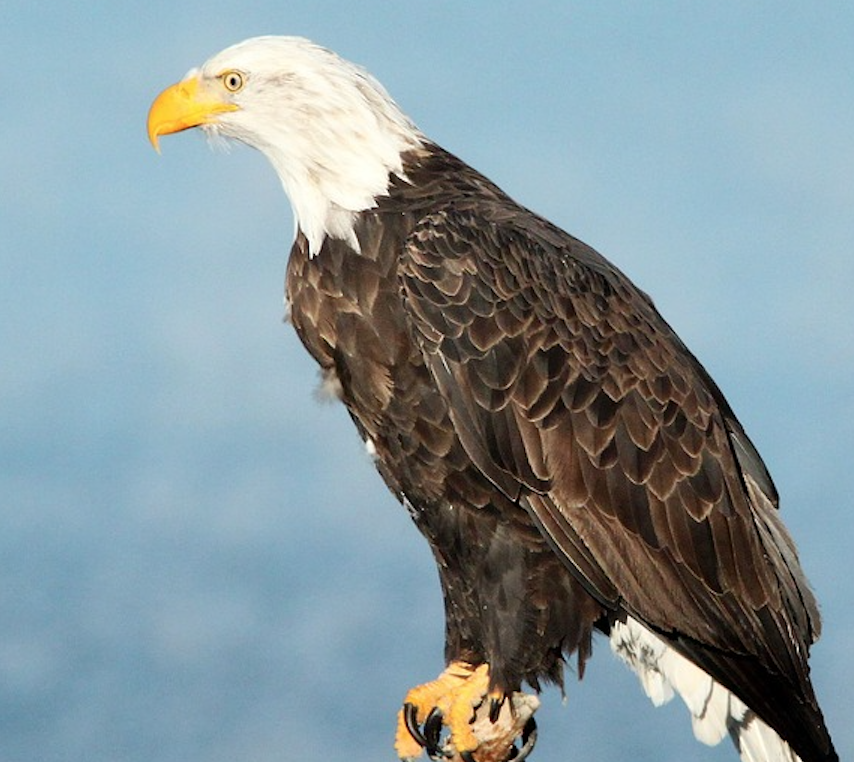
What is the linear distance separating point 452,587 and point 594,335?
125 cm

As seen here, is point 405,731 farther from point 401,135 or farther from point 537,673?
point 401,135

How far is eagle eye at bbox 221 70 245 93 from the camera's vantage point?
7621 mm

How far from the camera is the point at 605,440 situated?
7.30 meters

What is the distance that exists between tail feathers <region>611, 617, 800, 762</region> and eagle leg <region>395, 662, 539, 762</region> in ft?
1.62

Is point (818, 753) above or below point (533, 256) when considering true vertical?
below

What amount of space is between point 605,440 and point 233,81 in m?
2.16

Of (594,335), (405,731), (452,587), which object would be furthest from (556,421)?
(405,731)

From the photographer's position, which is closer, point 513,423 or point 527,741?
point 513,423

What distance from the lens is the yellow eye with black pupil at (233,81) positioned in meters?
7.62

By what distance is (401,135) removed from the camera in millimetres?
7527

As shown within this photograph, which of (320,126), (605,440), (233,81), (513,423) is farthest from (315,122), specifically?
(605,440)

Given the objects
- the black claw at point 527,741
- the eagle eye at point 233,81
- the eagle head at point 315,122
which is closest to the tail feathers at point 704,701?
the black claw at point 527,741

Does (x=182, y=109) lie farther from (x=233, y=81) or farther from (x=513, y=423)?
(x=513, y=423)

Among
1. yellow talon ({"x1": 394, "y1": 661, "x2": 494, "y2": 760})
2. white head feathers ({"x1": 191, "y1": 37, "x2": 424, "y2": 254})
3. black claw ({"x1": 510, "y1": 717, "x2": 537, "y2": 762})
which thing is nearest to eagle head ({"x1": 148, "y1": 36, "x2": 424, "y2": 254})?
white head feathers ({"x1": 191, "y1": 37, "x2": 424, "y2": 254})
